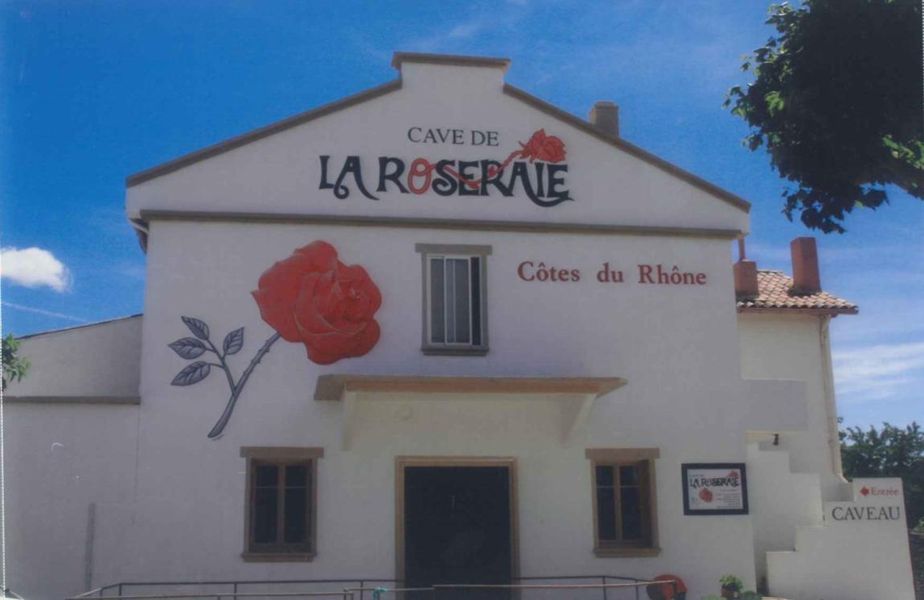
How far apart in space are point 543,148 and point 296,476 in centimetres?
676

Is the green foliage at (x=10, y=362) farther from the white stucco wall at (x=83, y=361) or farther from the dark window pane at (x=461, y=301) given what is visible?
the dark window pane at (x=461, y=301)

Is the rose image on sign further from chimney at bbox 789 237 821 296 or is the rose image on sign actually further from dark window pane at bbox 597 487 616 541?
chimney at bbox 789 237 821 296

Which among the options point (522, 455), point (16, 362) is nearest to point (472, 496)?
point (522, 455)

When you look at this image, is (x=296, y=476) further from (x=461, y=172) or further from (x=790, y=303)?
(x=790, y=303)

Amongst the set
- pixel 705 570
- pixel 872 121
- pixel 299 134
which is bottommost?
pixel 705 570

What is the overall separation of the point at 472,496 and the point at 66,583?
617 cm

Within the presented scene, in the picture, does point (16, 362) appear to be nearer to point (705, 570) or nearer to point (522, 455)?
point (522, 455)

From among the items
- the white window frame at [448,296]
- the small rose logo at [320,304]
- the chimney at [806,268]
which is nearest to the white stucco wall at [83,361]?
the small rose logo at [320,304]

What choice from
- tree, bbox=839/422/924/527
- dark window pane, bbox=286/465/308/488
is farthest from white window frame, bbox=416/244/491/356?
tree, bbox=839/422/924/527

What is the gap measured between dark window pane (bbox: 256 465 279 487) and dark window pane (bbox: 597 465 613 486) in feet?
17.0

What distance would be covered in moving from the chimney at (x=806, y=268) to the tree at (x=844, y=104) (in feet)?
37.2

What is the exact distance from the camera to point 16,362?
1898 centimetres

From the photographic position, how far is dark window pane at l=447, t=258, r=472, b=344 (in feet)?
61.6

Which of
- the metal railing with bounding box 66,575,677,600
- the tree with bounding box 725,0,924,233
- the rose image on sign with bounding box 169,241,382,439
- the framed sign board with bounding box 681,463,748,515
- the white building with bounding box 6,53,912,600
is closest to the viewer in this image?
the tree with bounding box 725,0,924,233
